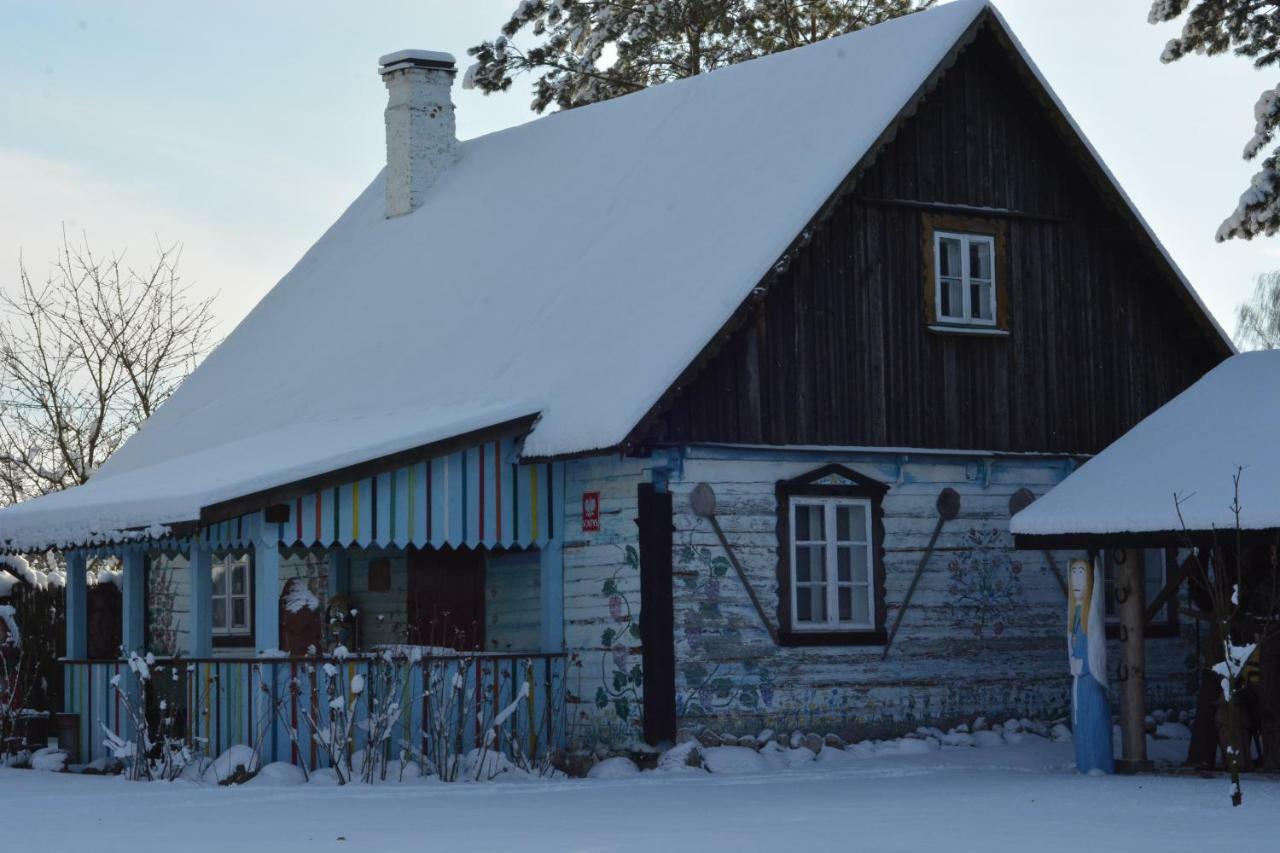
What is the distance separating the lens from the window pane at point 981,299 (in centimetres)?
2022

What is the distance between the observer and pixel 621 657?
59.4 ft

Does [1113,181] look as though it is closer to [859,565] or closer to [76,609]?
[859,565]

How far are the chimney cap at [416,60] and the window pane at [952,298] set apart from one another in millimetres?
8254

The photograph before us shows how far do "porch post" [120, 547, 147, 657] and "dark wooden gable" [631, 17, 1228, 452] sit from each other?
548 cm

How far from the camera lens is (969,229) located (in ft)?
65.8

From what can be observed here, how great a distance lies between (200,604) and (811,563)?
17.1 feet

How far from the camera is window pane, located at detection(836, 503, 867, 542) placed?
1914 cm

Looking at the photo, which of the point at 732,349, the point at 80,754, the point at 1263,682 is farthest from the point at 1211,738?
the point at 80,754

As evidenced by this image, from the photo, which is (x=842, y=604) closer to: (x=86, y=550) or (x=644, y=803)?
(x=644, y=803)

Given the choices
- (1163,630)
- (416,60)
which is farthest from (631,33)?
Answer: (1163,630)

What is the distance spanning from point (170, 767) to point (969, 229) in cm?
856

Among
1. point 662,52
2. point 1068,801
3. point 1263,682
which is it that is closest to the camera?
point 1068,801

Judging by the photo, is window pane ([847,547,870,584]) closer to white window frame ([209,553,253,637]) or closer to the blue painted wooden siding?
the blue painted wooden siding

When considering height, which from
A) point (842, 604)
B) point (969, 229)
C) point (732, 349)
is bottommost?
point (842, 604)
